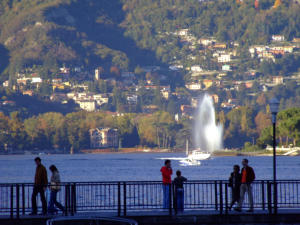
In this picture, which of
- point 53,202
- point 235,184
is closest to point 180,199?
point 235,184

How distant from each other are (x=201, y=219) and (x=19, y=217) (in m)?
6.19

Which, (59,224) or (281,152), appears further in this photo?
(281,152)

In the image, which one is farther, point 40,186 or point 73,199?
point 40,186

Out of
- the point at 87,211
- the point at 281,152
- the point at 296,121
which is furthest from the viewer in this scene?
the point at 281,152

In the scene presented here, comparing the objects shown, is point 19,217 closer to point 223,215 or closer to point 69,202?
point 69,202

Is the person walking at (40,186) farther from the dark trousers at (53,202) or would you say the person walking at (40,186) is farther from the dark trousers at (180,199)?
the dark trousers at (180,199)

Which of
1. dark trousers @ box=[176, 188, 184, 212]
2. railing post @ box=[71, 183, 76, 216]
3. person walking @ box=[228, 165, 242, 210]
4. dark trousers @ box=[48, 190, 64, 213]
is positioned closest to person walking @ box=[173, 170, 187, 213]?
dark trousers @ box=[176, 188, 184, 212]

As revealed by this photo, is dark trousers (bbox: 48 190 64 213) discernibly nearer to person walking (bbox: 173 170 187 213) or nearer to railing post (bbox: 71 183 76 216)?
railing post (bbox: 71 183 76 216)

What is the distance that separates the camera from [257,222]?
3062cm

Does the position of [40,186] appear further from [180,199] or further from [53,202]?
[180,199]

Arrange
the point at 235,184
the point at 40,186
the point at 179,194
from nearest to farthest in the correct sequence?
the point at 179,194
the point at 40,186
the point at 235,184

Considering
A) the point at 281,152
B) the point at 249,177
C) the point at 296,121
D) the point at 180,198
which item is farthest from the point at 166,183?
the point at 281,152

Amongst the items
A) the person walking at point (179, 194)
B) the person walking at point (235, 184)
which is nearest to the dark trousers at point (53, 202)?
the person walking at point (179, 194)

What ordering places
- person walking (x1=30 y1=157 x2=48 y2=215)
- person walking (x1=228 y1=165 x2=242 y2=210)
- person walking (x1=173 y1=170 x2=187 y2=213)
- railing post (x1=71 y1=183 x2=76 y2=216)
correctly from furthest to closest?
1. person walking (x1=228 y1=165 x2=242 y2=210)
2. person walking (x1=30 y1=157 x2=48 y2=215)
3. person walking (x1=173 y1=170 x2=187 y2=213)
4. railing post (x1=71 y1=183 x2=76 y2=216)
